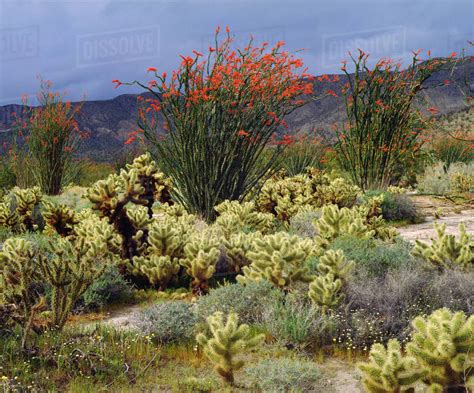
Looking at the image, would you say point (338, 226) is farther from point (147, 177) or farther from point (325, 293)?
point (147, 177)

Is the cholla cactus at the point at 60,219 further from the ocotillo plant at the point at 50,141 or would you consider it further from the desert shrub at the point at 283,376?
the ocotillo plant at the point at 50,141

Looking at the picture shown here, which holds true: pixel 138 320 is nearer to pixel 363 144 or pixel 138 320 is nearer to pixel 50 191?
pixel 363 144

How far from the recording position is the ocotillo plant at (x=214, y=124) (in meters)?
9.12

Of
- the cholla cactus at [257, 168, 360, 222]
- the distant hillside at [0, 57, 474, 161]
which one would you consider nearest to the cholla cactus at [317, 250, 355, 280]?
the cholla cactus at [257, 168, 360, 222]

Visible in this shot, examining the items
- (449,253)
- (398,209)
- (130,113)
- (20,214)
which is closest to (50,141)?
(20,214)

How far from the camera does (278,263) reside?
15.6 ft

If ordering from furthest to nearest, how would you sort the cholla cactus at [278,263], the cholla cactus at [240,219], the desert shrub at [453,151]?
the desert shrub at [453,151] → the cholla cactus at [240,219] → the cholla cactus at [278,263]

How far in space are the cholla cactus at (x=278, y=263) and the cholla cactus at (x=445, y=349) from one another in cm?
182

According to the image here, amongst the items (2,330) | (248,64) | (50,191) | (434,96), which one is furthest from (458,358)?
(434,96)

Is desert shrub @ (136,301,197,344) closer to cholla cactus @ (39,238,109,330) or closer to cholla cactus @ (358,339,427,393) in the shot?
cholla cactus @ (39,238,109,330)

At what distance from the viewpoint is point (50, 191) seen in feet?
51.1

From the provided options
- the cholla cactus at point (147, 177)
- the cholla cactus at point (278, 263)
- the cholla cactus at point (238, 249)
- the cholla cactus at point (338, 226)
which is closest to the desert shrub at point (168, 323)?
the cholla cactus at point (278, 263)

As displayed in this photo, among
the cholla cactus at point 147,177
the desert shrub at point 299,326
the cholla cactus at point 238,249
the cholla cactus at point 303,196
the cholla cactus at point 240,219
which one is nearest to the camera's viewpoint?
the desert shrub at point 299,326

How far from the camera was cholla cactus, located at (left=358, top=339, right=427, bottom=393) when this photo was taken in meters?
2.89
